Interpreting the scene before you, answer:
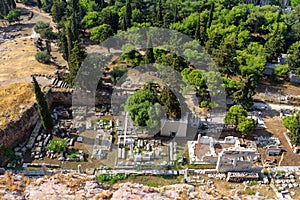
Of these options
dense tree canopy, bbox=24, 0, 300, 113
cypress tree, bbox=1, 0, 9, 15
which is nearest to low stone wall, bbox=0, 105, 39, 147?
dense tree canopy, bbox=24, 0, 300, 113

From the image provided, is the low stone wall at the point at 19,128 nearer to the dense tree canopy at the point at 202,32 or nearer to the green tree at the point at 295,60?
the dense tree canopy at the point at 202,32

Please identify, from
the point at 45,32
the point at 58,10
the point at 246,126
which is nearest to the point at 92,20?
the point at 58,10

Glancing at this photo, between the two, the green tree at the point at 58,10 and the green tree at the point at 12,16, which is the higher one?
the green tree at the point at 58,10

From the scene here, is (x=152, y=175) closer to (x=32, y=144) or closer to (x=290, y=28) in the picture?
(x=32, y=144)

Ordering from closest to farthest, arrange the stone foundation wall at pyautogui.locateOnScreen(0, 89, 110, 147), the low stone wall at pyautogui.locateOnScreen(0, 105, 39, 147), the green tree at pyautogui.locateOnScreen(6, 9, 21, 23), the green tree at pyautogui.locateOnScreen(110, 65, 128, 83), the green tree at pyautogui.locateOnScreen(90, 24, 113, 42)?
the low stone wall at pyautogui.locateOnScreen(0, 105, 39, 147), the stone foundation wall at pyautogui.locateOnScreen(0, 89, 110, 147), the green tree at pyautogui.locateOnScreen(110, 65, 128, 83), the green tree at pyautogui.locateOnScreen(90, 24, 113, 42), the green tree at pyautogui.locateOnScreen(6, 9, 21, 23)

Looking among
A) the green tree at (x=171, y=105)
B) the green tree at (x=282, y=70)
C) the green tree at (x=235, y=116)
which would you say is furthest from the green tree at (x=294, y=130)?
the green tree at (x=282, y=70)

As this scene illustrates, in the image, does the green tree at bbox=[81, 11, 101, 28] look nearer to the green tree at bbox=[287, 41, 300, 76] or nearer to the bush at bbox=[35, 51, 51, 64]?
the bush at bbox=[35, 51, 51, 64]
